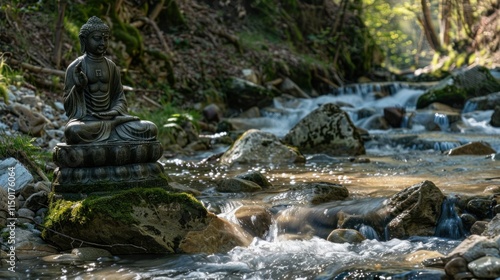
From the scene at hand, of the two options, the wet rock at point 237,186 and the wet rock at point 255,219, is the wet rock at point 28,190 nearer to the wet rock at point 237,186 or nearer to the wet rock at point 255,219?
the wet rock at point 255,219

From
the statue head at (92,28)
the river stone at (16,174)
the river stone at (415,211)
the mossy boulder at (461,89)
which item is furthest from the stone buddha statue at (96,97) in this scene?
the mossy boulder at (461,89)

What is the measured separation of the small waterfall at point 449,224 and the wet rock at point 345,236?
2.68ft

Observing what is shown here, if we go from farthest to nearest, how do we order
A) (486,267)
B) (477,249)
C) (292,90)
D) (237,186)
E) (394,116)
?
(292,90)
(394,116)
(237,186)
(477,249)
(486,267)

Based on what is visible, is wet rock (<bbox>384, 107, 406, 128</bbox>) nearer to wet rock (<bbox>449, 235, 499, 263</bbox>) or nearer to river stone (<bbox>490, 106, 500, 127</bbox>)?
river stone (<bbox>490, 106, 500, 127</bbox>)

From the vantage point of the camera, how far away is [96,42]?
6.25 meters

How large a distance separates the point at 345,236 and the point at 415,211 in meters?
0.78

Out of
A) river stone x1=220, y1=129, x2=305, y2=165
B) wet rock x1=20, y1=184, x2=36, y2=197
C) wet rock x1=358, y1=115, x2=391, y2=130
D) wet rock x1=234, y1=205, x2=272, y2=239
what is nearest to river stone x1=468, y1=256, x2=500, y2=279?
wet rock x1=234, y1=205, x2=272, y2=239

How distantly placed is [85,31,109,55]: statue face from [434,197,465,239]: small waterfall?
396 centimetres

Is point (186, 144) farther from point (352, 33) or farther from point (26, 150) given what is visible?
point (352, 33)

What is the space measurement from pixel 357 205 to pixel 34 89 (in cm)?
758

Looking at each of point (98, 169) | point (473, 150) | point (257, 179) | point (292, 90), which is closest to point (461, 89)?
point (292, 90)

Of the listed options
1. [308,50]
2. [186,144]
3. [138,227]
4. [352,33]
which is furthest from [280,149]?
[352,33]

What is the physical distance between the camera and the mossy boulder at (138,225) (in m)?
5.41

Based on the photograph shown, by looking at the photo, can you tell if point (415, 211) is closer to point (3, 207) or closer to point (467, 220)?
point (467, 220)
